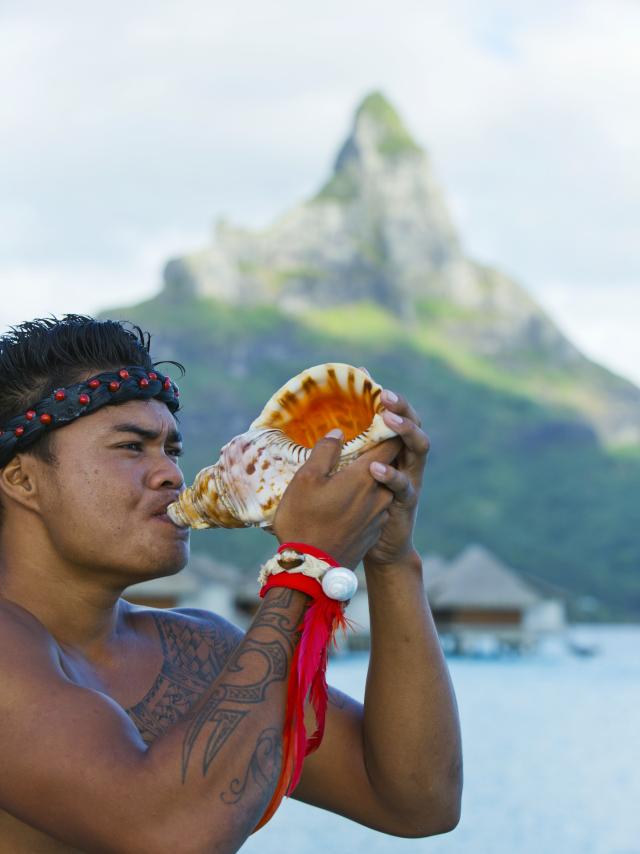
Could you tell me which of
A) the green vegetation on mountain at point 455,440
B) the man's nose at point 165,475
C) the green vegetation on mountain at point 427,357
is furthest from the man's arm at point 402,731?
the green vegetation on mountain at point 455,440

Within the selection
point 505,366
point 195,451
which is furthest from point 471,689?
point 505,366

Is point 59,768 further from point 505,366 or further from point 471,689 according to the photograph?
point 505,366

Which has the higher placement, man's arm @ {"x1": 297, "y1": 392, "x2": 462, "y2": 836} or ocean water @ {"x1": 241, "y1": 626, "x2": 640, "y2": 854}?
ocean water @ {"x1": 241, "y1": 626, "x2": 640, "y2": 854}

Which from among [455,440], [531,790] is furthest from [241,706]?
[455,440]

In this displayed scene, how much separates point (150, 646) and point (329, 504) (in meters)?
0.55

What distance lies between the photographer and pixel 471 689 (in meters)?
25.7

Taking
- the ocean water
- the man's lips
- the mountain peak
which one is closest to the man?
the man's lips

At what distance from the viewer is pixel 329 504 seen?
1.61 meters

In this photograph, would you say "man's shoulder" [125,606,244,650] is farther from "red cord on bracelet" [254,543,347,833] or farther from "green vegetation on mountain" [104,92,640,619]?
"green vegetation on mountain" [104,92,640,619]

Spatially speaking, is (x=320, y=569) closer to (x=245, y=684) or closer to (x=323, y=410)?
(x=245, y=684)

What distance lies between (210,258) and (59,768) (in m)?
120

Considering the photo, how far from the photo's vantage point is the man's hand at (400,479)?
5.47 feet

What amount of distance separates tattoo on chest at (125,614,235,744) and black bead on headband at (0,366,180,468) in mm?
405

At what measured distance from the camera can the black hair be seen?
1878 millimetres
